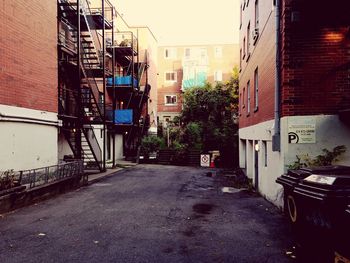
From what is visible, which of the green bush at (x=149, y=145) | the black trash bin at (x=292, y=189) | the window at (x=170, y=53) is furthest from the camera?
the window at (x=170, y=53)

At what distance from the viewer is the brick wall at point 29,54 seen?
1166cm

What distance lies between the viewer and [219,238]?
7.18m

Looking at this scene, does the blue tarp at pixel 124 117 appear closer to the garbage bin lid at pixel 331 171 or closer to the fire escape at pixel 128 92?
the fire escape at pixel 128 92

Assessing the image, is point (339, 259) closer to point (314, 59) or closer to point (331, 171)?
point (331, 171)

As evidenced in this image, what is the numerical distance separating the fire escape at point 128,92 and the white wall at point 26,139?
9.77m

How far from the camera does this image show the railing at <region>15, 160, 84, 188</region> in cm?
1083

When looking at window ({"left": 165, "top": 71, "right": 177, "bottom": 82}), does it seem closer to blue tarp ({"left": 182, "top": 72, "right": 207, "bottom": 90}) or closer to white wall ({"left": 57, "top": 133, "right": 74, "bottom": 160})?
blue tarp ({"left": 182, "top": 72, "right": 207, "bottom": 90})

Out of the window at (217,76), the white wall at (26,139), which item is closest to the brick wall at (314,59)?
the white wall at (26,139)

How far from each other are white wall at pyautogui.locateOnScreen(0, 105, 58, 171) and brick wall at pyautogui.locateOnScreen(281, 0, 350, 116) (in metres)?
8.53

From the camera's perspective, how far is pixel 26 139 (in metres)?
12.8

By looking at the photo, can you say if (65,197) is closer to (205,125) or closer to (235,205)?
(235,205)

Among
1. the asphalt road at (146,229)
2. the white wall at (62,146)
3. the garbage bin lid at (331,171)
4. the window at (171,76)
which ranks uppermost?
the window at (171,76)

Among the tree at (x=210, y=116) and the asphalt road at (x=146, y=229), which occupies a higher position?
the tree at (x=210, y=116)

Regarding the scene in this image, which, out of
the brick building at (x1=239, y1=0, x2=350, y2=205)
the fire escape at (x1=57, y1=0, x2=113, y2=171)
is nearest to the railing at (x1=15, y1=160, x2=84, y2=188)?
the fire escape at (x1=57, y1=0, x2=113, y2=171)
